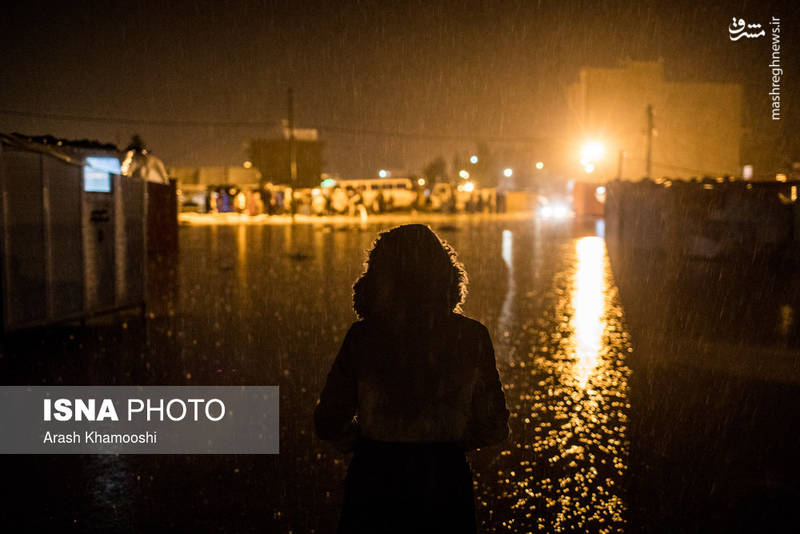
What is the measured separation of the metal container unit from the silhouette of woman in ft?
22.3

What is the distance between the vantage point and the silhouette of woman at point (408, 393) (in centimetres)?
219

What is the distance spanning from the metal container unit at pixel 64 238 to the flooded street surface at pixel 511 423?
1.40 feet

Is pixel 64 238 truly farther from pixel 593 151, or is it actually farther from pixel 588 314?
pixel 593 151

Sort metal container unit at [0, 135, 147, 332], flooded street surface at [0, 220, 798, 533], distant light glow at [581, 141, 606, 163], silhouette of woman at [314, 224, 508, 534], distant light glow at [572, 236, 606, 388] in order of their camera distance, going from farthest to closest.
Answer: distant light glow at [581, 141, 606, 163] < metal container unit at [0, 135, 147, 332] < distant light glow at [572, 236, 606, 388] < flooded street surface at [0, 220, 798, 533] < silhouette of woman at [314, 224, 508, 534]

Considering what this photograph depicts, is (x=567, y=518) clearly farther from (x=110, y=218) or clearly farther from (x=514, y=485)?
(x=110, y=218)

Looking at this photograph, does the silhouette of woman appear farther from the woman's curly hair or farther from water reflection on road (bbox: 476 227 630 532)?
water reflection on road (bbox: 476 227 630 532)

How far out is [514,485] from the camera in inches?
169

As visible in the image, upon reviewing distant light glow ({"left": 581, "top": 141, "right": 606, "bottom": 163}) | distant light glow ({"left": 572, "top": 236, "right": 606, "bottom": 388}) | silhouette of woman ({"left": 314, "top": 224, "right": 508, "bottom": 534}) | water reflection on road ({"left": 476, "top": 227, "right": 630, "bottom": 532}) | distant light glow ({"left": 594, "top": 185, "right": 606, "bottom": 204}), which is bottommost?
water reflection on road ({"left": 476, "top": 227, "right": 630, "bottom": 532})

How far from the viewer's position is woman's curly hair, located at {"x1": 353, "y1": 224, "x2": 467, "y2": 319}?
2225 mm

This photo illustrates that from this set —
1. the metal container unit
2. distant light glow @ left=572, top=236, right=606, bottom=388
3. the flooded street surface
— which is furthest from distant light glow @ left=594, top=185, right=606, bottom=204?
the metal container unit

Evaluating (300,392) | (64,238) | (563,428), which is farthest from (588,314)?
(64,238)

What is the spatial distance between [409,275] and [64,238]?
297 inches

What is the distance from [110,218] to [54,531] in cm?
648

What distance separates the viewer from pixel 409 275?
223cm
